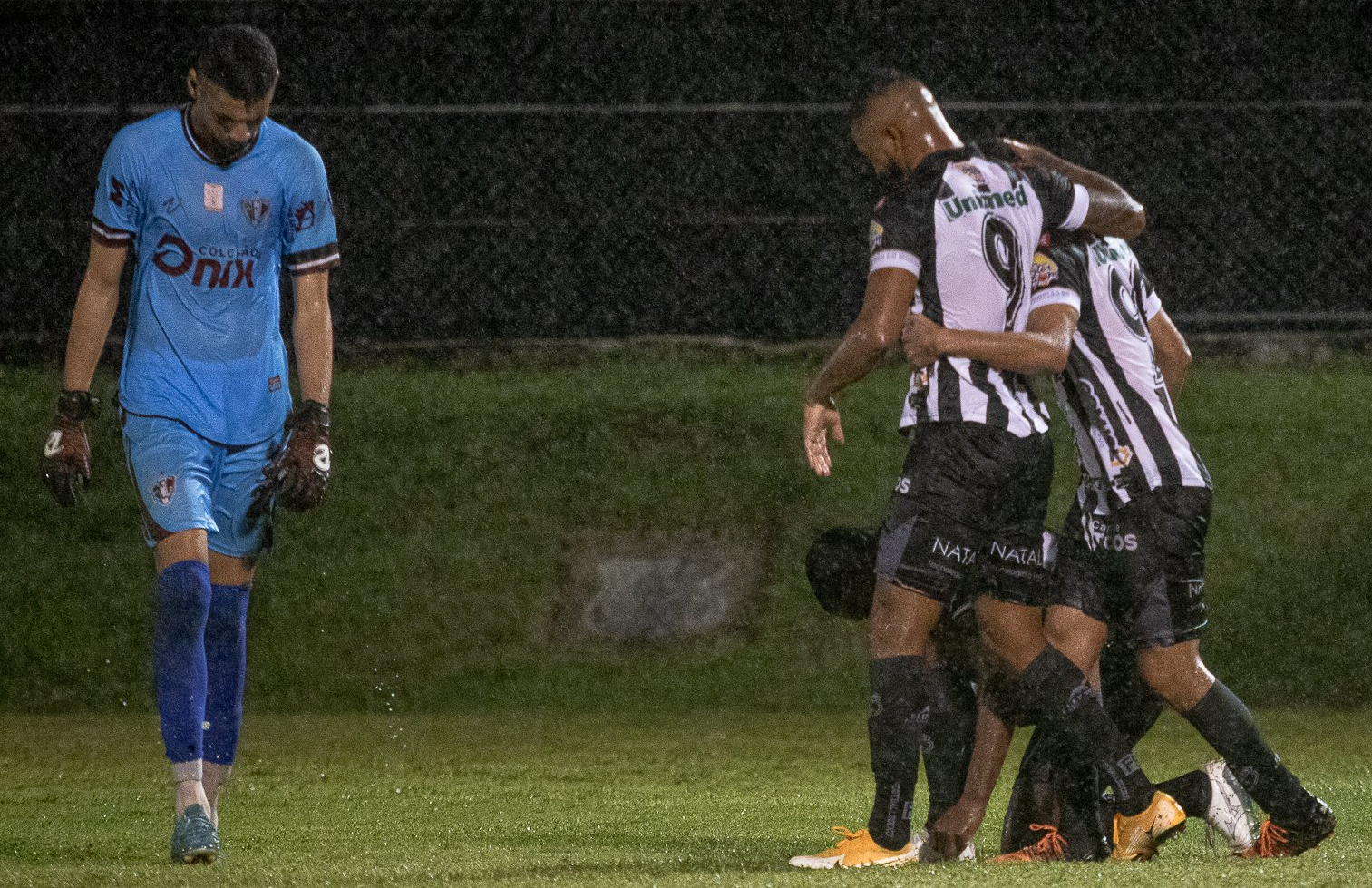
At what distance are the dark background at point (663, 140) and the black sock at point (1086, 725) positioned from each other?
5945mm

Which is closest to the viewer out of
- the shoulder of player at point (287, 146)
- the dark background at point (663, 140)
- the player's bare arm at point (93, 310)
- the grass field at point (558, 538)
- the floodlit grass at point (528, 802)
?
the floodlit grass at point (528, 802)

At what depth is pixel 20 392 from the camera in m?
9.25

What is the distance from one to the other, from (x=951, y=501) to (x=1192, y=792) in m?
0.89

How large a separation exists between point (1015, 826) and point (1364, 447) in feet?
17.5

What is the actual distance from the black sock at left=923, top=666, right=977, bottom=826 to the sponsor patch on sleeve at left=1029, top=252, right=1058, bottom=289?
0.93 metres

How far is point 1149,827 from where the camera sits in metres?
3.97

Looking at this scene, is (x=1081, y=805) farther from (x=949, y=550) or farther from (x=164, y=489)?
(x=164, y=489)

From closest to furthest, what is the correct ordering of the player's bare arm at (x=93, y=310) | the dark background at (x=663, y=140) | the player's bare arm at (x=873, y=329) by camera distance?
the player's bare arm at (x=873, y=329) → the player's bare arm at (x=93, y=310) → the dark background at (x=663, y=140)

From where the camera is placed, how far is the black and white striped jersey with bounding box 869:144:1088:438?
3957mm

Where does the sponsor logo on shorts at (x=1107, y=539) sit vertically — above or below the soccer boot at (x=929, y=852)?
above

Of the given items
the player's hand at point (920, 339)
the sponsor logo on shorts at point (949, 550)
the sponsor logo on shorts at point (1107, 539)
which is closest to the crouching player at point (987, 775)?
the sponsor logo on shorts at point (1107, 539)

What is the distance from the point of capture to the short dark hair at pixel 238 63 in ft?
13.3

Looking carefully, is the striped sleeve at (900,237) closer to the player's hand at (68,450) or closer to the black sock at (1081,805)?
the black sock at (1081,805)

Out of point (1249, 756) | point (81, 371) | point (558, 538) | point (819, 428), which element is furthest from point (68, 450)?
point (558, 538)
